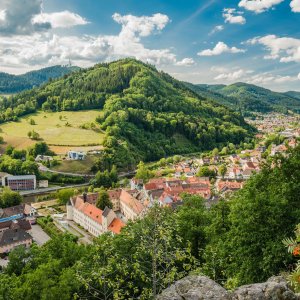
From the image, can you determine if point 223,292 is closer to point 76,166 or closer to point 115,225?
point 115,225

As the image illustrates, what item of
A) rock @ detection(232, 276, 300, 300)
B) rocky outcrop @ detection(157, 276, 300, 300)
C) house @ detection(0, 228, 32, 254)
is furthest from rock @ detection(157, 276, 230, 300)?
house @ detection(0, 228, 32, 254)

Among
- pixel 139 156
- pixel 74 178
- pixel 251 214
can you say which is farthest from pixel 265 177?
pixel 139 156

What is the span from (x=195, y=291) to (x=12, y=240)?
44065 millimetres

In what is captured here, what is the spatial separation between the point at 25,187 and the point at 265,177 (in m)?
76.5

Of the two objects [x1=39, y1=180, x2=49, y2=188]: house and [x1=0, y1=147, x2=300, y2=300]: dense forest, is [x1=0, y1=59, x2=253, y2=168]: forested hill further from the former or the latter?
[x1=0, y1=147, x2=300, y2=300]: dense forest

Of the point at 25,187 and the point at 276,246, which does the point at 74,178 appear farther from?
the point at 276,246

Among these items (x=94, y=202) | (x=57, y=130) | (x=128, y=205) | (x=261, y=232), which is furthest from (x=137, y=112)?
(x=261, y=232)

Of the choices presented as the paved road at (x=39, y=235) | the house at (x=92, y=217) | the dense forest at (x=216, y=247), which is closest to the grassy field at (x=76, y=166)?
the house at (x=92, y=217)

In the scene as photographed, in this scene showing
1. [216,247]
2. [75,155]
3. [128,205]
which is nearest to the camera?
[216,247]

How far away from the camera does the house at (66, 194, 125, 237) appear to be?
47.3m

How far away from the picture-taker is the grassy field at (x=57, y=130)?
111688 millimetres

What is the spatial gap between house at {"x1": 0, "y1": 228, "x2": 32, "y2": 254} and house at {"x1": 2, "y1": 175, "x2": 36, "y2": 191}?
127 ft

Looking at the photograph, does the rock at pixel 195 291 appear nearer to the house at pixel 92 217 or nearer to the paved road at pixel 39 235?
the house at pixel 92 217

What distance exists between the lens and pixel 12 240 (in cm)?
4616
